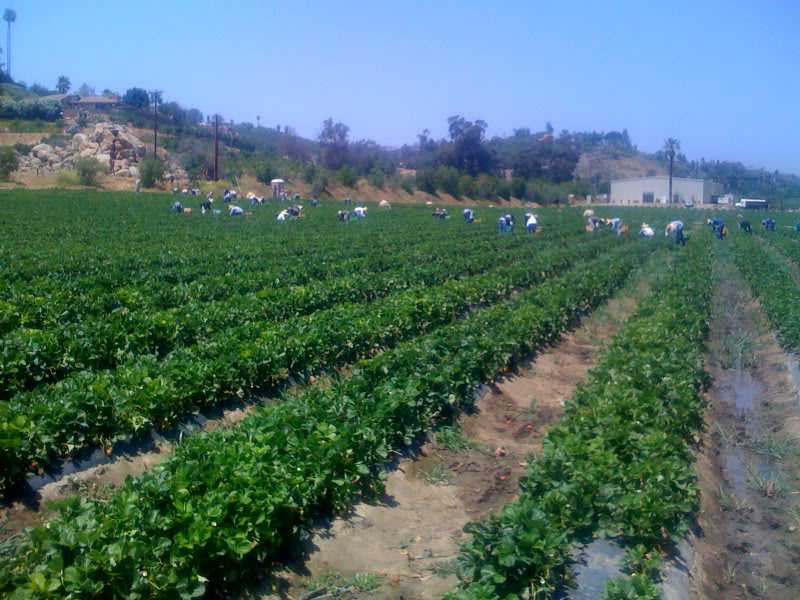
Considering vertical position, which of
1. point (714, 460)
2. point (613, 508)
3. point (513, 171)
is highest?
point (513, 171)

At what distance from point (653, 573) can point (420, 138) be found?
5543 inches

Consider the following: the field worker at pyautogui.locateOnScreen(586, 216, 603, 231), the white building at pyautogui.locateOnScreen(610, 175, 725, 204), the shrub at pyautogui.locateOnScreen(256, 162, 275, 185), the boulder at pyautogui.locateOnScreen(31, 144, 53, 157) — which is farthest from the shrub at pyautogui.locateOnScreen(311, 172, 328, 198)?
the white building at pyautogui.locateOnScreen(610, 175, 725, 204)

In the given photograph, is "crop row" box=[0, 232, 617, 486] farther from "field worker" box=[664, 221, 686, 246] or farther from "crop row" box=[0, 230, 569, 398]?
"field worker" box=[664, 221, 686, 246]

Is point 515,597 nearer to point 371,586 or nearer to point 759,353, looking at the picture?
point 371,586

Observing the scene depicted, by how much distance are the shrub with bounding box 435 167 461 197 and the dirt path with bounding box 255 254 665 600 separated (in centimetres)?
7722

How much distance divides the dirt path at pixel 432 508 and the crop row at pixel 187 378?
227 centimetres

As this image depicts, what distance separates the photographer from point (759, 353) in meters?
15.6

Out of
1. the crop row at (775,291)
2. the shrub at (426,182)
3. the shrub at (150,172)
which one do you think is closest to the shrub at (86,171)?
the shrub at (150,172)

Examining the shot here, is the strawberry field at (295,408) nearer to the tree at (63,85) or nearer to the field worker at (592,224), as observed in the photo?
the field worker at (592,224)

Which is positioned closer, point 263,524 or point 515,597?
point 515,597

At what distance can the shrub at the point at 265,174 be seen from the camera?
245 ft

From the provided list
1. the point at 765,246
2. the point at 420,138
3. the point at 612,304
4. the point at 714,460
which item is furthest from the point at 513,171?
the point at 714,460

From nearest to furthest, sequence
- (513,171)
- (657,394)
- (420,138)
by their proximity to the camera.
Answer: (657,394) < (513,171) < (420,138)

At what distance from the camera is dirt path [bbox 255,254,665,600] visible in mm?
5762
